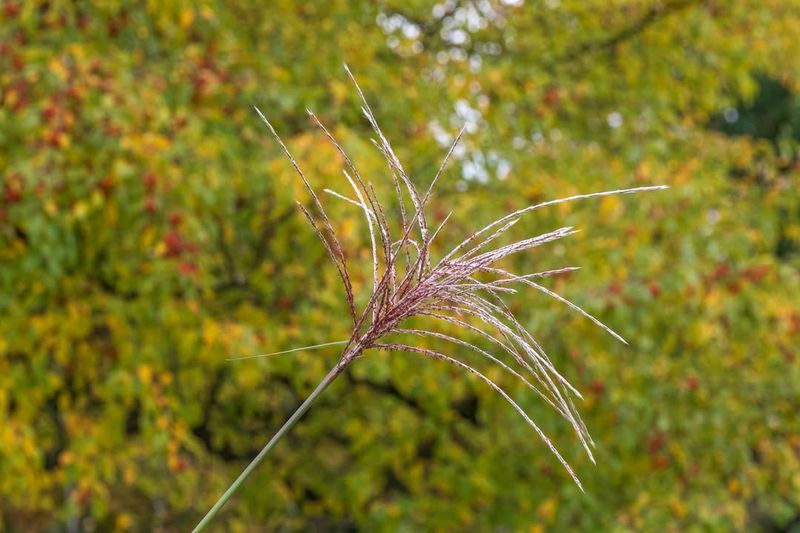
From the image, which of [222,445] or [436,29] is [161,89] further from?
[222,445]

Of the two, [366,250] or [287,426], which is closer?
[287,426]

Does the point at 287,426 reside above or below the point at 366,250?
above

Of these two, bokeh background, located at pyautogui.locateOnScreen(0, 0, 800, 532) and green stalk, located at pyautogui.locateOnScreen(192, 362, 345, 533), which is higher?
green stalk, located at pyautogui.locateOnScreen(192, 362, 345, 533)

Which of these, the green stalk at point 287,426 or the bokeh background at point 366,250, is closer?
the green stalk at point 287,426

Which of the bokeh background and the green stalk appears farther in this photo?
the bokeh background

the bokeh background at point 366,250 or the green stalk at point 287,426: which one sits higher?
the green stalk at point 287,426

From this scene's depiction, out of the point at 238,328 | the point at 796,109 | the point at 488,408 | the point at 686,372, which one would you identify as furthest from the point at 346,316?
the point at 796,109

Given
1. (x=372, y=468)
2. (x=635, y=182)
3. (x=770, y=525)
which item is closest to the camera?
(x=635, y=182)

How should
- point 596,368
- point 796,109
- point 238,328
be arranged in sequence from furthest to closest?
point 796,109 < point 596,368 < point 238,328
